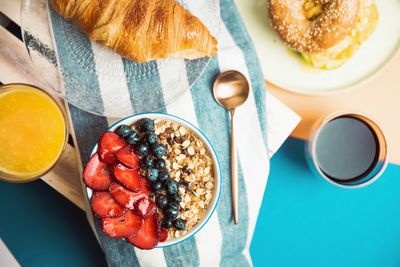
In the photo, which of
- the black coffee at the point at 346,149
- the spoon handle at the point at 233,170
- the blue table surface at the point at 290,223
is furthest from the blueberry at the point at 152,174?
the black coffee at the point at 346,149

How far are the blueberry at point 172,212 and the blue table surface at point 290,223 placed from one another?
34 centimetres

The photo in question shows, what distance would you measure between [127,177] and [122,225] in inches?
4.1

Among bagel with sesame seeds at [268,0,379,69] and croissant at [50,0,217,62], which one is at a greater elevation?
croissant at [50,0,217,62]

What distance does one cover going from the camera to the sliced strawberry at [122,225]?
94cm

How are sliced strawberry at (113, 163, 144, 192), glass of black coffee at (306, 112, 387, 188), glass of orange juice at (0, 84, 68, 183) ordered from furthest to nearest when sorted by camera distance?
1. glass of black coffee at (306, 112, 387, 188)
2. glass of orange juice at (0, 84, 68, 183)
3. sliced strawberry at (113, 163, 144, 192)

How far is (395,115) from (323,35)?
11.5 inches

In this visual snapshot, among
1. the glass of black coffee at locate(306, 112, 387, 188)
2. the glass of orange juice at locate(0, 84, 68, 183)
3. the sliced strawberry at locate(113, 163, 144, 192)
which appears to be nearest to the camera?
the sliced strawberry at locate(113, 163, 144, 192)

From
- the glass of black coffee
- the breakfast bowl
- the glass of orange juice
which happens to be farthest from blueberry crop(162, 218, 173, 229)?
the glass of black coffee

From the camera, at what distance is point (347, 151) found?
3.96 feet

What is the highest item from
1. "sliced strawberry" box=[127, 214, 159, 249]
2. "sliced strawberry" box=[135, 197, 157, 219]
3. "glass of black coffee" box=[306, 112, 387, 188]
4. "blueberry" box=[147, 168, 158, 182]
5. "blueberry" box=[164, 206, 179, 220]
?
"blueberry" box=[147, 168, 158, 182]

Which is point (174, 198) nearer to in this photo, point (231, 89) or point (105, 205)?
point (105, 205)

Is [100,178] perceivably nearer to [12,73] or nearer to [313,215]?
[12,73]

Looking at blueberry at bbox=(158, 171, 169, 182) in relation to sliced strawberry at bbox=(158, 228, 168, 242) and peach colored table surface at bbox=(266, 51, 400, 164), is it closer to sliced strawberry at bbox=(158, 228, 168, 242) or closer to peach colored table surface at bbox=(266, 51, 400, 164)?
sliced strawberry at bbox=(158, 228, 168, 242)

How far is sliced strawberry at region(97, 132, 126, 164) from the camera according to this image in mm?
943
